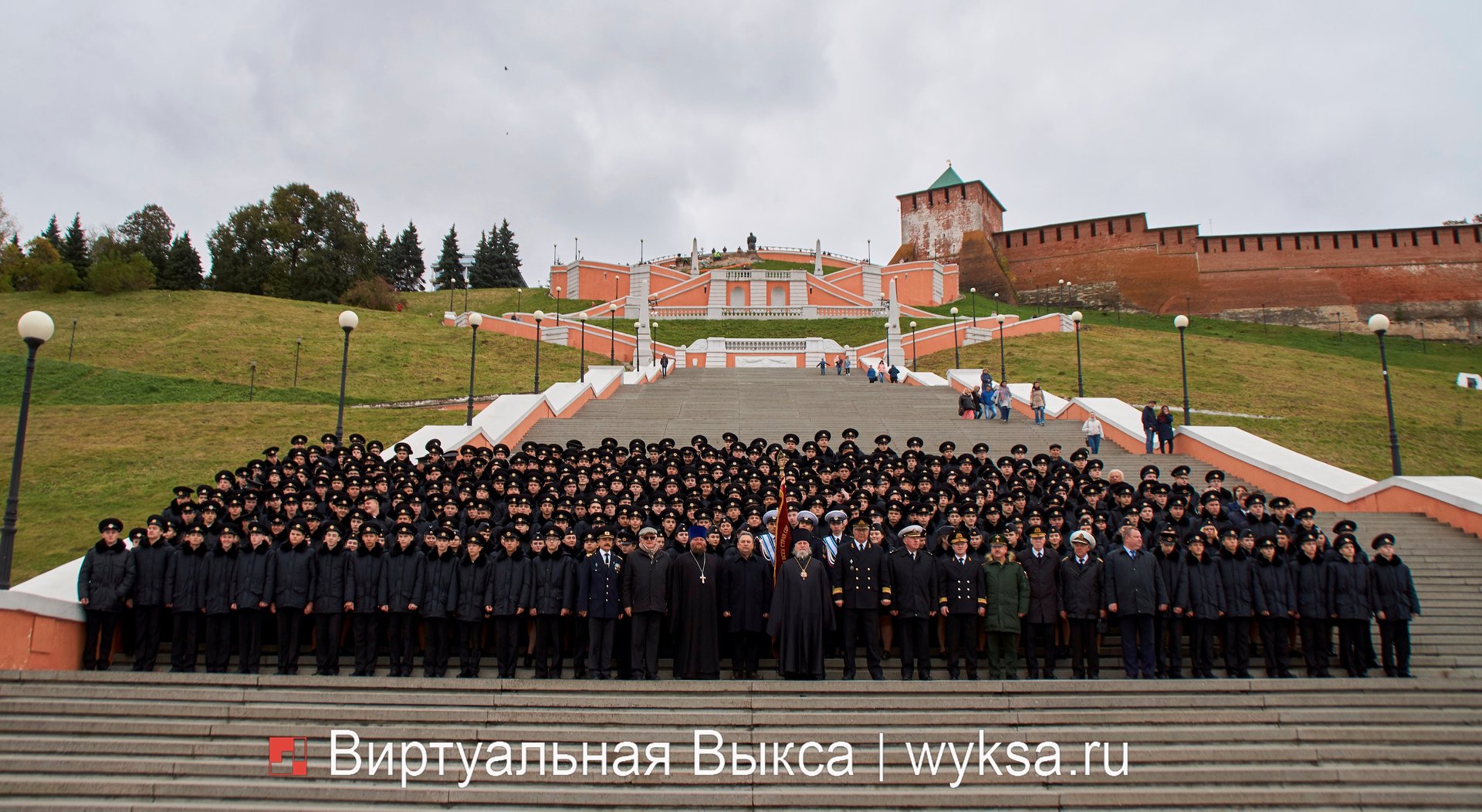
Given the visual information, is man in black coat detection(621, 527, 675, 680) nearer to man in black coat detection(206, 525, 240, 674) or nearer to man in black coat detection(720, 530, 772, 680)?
man in black coat detection(720, 530, 772, 680)

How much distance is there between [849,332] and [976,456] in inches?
1155

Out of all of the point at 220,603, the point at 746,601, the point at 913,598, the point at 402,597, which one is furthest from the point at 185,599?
the point at 913,598

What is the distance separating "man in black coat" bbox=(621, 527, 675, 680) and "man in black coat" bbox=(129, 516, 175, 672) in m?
4.03

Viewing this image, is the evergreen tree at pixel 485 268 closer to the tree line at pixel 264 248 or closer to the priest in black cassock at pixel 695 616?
the tree line at pixel 264 248

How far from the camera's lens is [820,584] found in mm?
7082

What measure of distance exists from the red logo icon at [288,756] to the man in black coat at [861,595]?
4.21m

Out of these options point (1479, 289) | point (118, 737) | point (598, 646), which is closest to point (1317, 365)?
point (1479, 289)

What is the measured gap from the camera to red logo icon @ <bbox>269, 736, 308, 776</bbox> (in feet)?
19.1

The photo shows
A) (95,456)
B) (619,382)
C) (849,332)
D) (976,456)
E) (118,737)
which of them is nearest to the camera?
(118,737)

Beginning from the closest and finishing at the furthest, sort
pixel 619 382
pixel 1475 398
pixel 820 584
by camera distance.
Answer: pixel 820 584 → pixel 619 382 → pixel 1475 398

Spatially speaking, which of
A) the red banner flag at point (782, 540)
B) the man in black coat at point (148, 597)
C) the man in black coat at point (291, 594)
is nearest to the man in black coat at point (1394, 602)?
the red banner flag at point (782, 540)

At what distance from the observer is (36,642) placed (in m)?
6.92

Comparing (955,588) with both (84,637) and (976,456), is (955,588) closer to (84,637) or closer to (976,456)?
(976,456)

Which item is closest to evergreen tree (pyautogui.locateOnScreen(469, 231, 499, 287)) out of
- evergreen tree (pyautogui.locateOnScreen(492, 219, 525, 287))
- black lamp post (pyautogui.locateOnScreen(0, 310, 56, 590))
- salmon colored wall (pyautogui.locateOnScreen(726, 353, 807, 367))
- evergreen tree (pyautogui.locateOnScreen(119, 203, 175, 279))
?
evergreen tree (pyautogui.locateOnScreen(492, 219, 525, 287))
